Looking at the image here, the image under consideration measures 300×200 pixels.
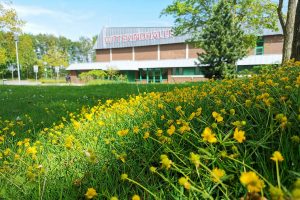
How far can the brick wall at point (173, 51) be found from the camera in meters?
33.9

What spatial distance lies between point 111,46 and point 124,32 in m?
3.22

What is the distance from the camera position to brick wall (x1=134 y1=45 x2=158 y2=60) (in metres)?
36.4

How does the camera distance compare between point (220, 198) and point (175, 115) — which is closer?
point (220, 198)

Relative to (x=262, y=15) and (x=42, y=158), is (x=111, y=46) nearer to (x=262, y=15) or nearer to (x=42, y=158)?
(x=262, y=15)

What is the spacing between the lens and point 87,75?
33.8m

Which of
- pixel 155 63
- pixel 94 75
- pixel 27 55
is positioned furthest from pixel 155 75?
pixel 27 55

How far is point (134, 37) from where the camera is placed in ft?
124

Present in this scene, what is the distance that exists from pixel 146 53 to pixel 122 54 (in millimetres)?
4552

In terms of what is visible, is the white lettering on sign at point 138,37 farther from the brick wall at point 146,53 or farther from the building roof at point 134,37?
the brick wall at point 146,53

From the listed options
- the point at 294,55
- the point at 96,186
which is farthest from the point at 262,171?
the point at 294,55

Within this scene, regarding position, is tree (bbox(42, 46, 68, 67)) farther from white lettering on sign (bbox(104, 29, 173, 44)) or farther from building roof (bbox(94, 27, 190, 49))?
white lettering on sign (bbox(104, 29, 173, 44))

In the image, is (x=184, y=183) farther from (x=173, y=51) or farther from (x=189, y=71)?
(x=173, y=51)

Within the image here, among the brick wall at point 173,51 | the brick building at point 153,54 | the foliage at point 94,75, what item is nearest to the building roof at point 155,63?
the brick building at point 153,54

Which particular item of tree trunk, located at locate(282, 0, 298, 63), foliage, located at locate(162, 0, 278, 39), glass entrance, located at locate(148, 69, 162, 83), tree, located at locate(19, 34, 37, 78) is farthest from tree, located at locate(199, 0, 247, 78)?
tree, located at locate(19, 34, 37, 78)
